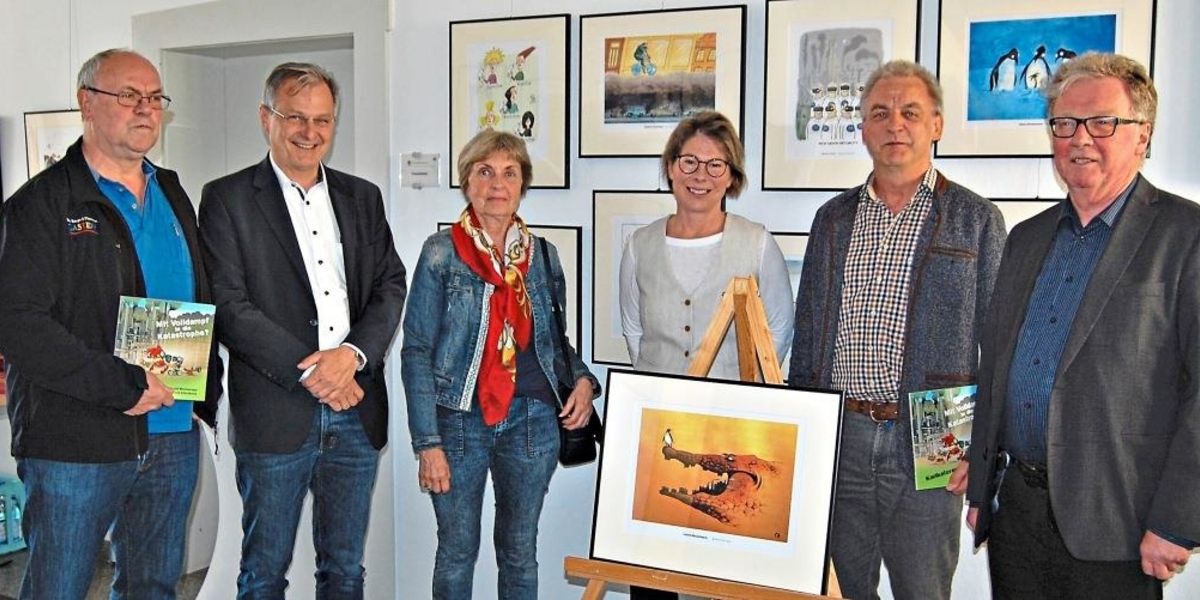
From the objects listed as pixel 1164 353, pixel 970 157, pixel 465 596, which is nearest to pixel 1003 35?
pixel 970 157

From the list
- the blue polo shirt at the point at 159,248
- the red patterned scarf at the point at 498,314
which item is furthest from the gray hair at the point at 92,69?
the red patterned scarf at the point at 498,314

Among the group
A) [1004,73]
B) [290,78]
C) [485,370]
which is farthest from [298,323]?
[1004,73]

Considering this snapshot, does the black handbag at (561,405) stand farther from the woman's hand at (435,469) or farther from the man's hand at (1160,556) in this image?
the man's hand at (1160,556)

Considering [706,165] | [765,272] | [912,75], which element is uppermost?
[912,75]

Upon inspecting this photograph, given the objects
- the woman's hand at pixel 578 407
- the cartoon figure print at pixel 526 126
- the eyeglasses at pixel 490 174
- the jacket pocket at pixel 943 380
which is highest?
the cartoon figure print at pixel 526 126

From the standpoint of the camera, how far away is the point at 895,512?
7.71 ft

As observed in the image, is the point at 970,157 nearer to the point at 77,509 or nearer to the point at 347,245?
the point at 347,245

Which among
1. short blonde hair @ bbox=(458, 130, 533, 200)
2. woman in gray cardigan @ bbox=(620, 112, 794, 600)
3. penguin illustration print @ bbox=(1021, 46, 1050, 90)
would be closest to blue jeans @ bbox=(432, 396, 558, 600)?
woman in gray cardigan @ bbox=(620, 112, 794, 600)

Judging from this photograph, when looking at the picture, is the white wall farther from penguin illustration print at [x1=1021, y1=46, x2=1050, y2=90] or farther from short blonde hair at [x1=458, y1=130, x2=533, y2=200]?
short blonde hair at [x1=458, y1=130, x2=533, y2=200]

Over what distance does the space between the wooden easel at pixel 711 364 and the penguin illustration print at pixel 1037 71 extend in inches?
40.9

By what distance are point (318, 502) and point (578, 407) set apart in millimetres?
765

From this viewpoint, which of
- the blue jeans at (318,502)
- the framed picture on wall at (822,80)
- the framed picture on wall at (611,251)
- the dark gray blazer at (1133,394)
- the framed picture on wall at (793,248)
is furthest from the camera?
the framed picture on wall at (611,251)

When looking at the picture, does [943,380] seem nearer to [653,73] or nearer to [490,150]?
[490,150]

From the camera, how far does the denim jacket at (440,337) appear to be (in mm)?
2693
